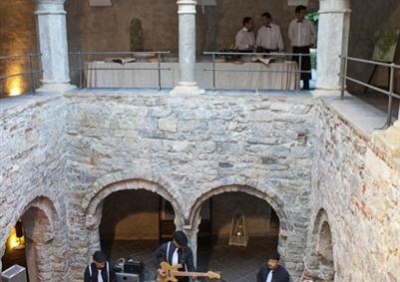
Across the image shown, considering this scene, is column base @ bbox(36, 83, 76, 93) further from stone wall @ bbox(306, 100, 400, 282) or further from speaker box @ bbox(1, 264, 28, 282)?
speaker box @ bbox(1, 264, 28, 282)

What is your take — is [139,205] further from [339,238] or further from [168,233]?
[339,238]

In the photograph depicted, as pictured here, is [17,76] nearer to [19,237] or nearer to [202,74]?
[19,237]

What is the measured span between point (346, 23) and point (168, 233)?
5708 mm

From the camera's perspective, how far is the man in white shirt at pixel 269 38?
29.2 ft

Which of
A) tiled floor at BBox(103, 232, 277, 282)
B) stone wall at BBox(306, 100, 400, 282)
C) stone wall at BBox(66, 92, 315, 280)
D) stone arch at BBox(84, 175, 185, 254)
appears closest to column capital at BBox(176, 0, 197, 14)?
stone wall at BBox(66, 92, 315, 280)

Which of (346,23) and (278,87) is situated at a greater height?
(346,23)

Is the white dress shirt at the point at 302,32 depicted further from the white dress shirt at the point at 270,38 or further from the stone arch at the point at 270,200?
the stone arch at the point at 270,200

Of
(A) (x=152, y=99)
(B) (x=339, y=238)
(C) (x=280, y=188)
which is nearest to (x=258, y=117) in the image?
(C) (x=280, y=188)

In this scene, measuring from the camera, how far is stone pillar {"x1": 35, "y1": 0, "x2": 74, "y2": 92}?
7.39 meters

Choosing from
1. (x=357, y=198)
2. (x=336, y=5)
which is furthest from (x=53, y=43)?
(x=357, y=198)

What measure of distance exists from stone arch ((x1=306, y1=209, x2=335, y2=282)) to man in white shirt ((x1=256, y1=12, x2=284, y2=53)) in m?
3.60

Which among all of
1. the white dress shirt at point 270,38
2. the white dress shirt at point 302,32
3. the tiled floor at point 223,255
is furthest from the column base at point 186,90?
the tiled floor at point 223,255

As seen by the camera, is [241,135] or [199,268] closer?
[241,135]

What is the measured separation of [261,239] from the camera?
10414 mm
